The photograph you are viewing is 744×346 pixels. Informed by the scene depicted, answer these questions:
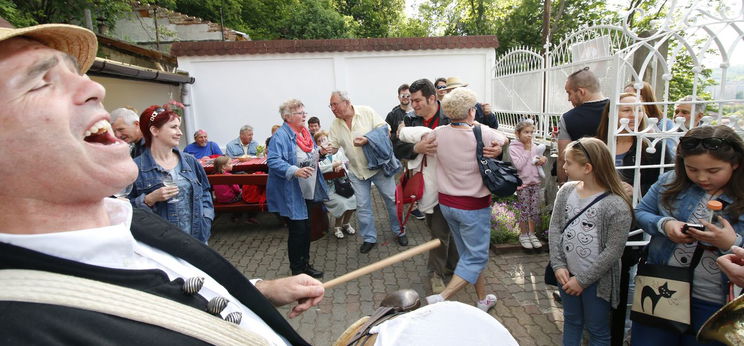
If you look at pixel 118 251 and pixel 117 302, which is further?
pixel 118 251

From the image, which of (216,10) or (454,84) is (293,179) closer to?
(454,84)

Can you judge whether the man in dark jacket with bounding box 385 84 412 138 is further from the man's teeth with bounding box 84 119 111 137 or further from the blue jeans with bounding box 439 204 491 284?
the man's teeth with bounding box 84 119 111 137

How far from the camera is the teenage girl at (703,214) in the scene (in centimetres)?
195

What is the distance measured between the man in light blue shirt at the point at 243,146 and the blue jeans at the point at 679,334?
6.85 meters

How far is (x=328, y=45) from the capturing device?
377 inches

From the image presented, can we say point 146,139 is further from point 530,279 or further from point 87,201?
point 530,279

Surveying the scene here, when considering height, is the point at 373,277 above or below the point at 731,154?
below

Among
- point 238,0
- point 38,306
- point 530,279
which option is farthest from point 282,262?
point 238,0

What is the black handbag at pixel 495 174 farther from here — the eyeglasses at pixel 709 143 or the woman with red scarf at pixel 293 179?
the woman with red scarf at pixel 293 179

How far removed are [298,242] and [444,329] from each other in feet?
10.4

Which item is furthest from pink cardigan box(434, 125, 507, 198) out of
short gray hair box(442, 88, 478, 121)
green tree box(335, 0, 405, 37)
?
green tree box(335, 0, 405, 37)

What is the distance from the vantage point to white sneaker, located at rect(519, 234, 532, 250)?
4684 millimetres

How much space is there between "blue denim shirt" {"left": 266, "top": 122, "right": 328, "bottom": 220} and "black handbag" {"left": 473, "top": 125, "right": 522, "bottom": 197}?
1.76 meters

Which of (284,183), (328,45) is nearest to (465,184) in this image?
(284,183)
